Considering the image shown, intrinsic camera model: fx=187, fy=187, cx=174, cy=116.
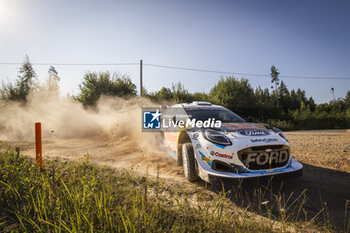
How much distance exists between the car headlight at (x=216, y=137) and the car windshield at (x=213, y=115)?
2.84 feet

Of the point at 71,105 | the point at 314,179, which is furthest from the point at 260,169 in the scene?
the point at 71,105

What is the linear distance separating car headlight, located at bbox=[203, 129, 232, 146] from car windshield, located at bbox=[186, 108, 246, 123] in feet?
2.84

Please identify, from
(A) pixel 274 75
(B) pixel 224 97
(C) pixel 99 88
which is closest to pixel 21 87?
(C) pixel 99 88

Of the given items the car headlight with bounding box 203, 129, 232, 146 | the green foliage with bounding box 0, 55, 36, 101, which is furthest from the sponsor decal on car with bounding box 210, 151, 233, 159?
the green foliage with bounding box 0, 55, 36, 101

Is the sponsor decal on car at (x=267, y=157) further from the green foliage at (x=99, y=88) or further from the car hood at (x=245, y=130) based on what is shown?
the green foliage at (x=99, y=88)

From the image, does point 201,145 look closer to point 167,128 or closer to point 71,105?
point 167,128

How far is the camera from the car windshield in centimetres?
447

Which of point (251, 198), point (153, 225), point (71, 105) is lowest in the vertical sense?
point (251, 198)

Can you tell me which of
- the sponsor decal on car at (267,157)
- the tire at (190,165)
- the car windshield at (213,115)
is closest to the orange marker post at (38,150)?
the tire at (190,165)

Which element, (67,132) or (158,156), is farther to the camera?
(67,132)

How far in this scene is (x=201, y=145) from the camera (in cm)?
343

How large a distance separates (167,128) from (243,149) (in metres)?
2.62

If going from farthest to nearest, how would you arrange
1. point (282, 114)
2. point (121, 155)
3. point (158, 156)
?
point (282, 114) < point (121, 155) < point (158, 156)

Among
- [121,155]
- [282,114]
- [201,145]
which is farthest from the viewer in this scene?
[282,114]
